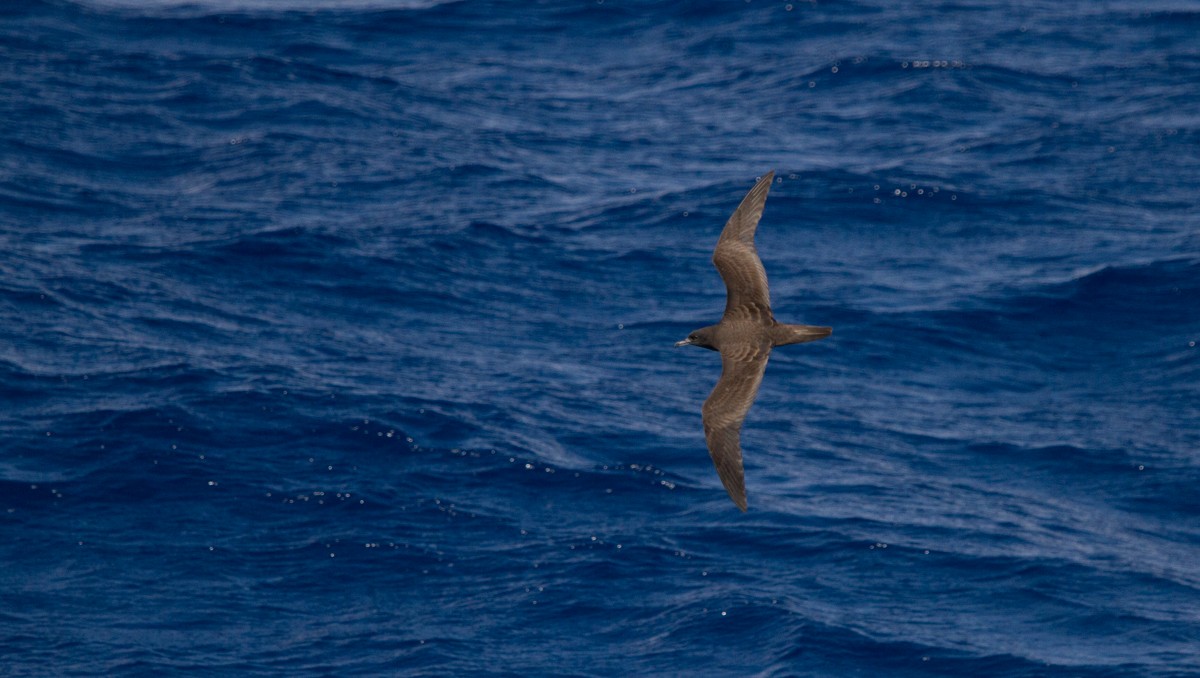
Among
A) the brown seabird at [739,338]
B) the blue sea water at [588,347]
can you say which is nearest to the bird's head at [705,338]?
the brown seabird at [739,338]

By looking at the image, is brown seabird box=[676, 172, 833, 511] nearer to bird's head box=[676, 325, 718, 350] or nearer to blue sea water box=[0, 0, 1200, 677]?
bird's head box=[676, 325, 718, 350]

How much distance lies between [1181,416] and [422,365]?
12677 millimetres

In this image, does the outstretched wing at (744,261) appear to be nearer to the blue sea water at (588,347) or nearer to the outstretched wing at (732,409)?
the outstretched wing at (732,409)

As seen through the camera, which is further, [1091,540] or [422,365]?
[422,365]

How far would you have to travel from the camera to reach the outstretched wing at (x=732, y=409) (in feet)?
49.1

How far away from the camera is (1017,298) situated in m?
29.1

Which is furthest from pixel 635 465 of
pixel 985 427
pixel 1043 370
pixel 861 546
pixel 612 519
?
pixel 1043 370

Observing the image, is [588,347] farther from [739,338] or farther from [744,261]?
[739,338]

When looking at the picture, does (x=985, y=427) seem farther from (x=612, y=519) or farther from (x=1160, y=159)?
(x=1160, y=159)

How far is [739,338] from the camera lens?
53.5ft

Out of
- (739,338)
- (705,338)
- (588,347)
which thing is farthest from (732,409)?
(588,347)

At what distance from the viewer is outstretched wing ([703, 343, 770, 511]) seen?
15.0m

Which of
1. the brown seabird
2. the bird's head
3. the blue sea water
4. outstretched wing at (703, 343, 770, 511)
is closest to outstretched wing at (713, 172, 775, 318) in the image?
the brown seabird

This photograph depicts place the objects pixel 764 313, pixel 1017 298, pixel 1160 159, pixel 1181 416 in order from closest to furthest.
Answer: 1. pixel 764 313
2. pixel 1181 416
3. pixel 1017 298
4. pixel 1160 159
